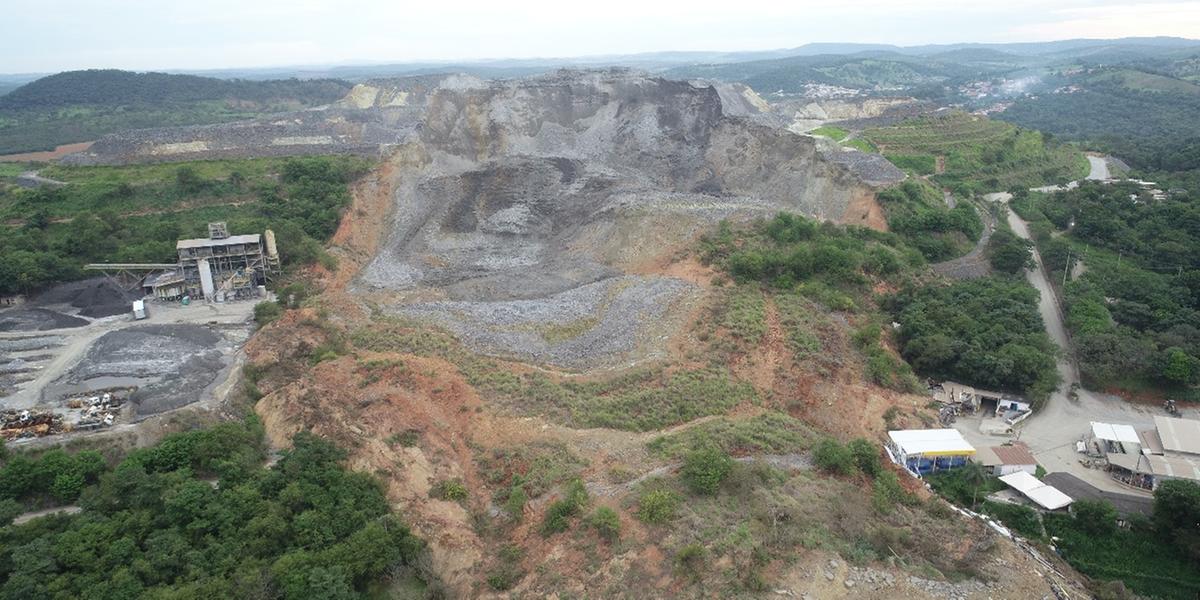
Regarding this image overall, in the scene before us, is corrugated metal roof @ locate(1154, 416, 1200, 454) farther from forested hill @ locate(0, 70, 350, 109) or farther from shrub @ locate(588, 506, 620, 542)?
forested hill @ locate(0, 70, 350, 109)

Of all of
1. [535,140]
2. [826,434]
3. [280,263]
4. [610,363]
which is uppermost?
[535,140]

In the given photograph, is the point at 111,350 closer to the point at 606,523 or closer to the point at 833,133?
the point at 606,523

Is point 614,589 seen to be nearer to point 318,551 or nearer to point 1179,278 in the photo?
point 318,551

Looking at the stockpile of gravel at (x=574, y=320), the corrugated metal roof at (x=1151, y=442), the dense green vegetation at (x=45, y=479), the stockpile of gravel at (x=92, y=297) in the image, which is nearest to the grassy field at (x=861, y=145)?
the stockpile of gravel at (x=574, y=320)

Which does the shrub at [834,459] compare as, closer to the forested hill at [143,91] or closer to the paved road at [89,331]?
the paved road at [89,331]

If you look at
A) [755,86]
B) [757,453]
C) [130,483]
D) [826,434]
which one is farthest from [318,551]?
[755,86]

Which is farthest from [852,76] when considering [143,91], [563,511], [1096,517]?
[563,511]
